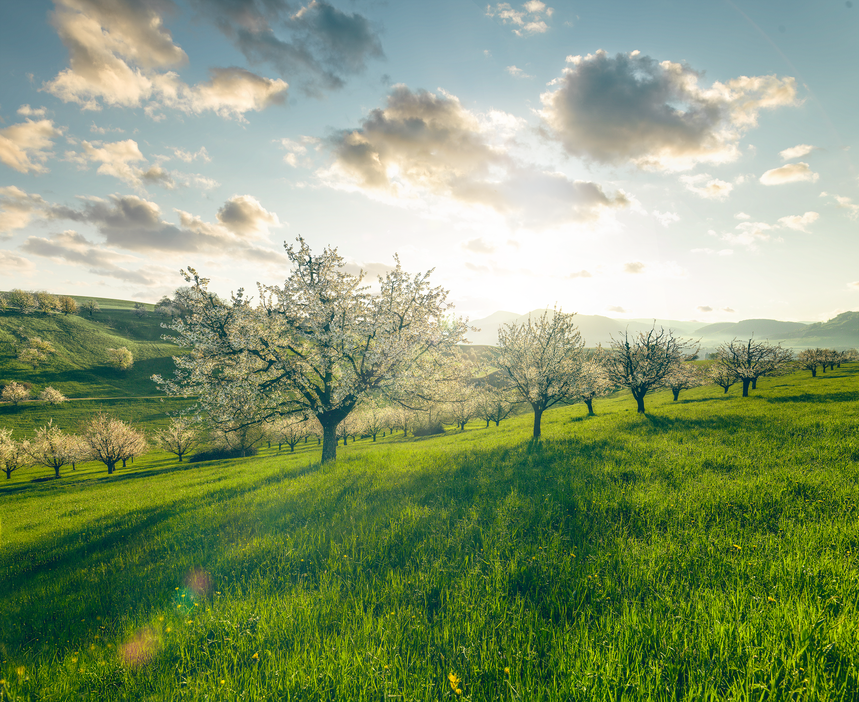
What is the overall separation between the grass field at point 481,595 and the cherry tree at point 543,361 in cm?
888

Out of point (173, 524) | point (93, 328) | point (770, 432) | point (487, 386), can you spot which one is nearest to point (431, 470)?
point (173, 524)

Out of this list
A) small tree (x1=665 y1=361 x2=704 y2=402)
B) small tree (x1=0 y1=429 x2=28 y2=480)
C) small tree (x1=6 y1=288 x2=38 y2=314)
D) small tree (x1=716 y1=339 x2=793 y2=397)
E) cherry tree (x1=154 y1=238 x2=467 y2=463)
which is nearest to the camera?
cherry tree (x1=154 y1=238 x2=467 y2=463)

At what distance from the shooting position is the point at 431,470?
1061 cm

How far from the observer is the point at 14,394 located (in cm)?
7788

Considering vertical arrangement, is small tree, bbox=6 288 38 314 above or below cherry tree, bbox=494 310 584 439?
above

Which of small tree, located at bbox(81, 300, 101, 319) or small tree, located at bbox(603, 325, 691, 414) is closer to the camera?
small tree, located at bbox(603, 325, 691, 414)

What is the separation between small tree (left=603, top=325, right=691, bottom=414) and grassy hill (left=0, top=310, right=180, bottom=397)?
4619 inches

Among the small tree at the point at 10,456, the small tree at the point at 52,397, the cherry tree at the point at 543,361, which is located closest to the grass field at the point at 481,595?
the cherry tree at the point at 543,361

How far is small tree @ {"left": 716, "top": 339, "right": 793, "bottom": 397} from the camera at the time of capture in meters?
39.2

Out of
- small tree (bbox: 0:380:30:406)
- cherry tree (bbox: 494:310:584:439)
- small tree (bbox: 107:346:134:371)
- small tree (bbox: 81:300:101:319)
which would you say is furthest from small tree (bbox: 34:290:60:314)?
cherry tree (bbox: 494:310:584:439)

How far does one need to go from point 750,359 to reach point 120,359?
153m

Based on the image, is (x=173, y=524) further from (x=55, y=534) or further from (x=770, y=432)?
(x=770, y=432)

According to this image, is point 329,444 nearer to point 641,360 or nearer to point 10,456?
point 641,360

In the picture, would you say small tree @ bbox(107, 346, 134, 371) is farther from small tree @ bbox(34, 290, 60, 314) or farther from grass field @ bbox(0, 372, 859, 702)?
grass field @ bbox(0, 372, 859, 702)
